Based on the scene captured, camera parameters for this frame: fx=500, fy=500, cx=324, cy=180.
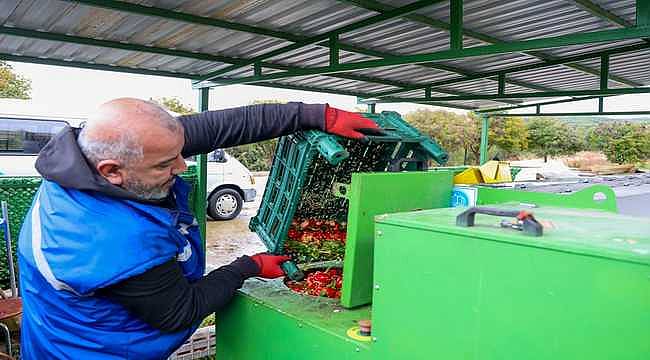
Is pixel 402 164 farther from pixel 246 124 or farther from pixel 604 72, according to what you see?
pixel 604 72

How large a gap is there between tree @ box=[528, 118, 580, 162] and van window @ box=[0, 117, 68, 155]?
993 inches

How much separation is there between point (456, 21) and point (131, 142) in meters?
4.07

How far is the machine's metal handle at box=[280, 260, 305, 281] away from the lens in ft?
6.72

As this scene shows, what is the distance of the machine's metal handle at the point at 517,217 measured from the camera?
107cm

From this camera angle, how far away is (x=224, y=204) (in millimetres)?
10695

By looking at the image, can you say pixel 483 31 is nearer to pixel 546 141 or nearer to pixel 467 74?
pixel 467 74

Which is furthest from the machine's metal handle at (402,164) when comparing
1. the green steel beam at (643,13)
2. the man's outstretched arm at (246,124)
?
the green steel beam at (643,13)

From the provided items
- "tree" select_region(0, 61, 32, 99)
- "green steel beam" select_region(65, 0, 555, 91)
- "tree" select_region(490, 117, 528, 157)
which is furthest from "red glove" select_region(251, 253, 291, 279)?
"tree" select_region(490, 117, 528, 157)

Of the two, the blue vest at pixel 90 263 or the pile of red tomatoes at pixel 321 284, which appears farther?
the pile of red tomatoes at pixel 321 284

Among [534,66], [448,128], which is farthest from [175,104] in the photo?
[534,66]

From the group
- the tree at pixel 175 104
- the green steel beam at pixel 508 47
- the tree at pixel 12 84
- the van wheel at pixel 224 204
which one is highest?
the tree at pixel 12 84

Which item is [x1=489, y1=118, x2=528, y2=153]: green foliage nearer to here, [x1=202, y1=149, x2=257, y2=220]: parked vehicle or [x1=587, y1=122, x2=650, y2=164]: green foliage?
[x1=587, y1=122, x2=650, y2=164]: green foliage

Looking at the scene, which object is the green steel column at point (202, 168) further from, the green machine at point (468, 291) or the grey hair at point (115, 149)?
the grey hair at point (115, 149)

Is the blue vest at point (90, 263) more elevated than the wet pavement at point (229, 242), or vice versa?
the blue vest at point (90, 263)
